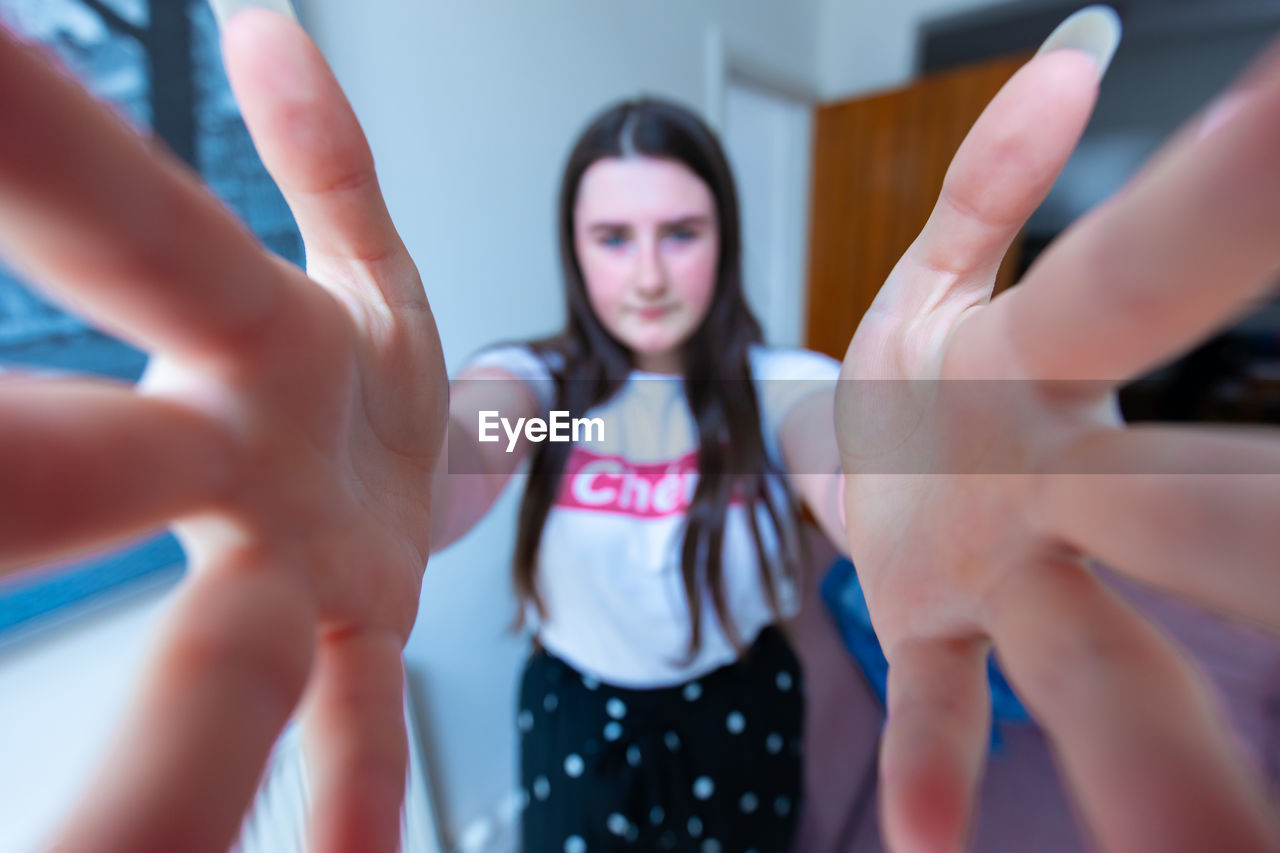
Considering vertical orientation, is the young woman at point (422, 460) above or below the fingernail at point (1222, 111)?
below

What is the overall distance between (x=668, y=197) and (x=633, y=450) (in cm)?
28

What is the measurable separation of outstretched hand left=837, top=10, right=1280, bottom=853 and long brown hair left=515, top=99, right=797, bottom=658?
14.5 inches

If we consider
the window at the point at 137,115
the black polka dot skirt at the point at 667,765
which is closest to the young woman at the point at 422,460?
the window at the point at 137,115

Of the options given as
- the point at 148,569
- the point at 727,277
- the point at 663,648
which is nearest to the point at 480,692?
the point at 663,648

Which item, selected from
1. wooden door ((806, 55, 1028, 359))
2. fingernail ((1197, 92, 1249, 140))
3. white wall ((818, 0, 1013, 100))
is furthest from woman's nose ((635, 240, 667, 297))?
white wall ((818, 0, 1013, 100))

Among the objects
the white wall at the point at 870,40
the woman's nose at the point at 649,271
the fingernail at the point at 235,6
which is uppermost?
the white wall at the point at 870,40

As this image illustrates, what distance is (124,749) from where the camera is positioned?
9 cm

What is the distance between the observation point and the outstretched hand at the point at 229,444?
0.09m

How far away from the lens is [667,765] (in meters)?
0.62

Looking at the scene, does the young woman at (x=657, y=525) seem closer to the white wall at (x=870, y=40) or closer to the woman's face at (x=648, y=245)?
the woman's face at (x=648, y=245)

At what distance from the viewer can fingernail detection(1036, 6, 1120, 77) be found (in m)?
0.14

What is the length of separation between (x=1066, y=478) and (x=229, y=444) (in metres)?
0.21

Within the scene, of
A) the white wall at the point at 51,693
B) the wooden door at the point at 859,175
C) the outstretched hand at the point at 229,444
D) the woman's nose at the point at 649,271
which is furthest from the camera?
the woman's nose at the point at 649,271

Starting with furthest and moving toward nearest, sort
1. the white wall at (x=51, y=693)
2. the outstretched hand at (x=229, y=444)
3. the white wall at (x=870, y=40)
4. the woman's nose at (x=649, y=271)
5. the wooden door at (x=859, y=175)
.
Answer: the white wall at (x=870, y=40), the woman's nose at (x=649, y=271), the wooden door at (x=859, y=175), the white wall at (x=51, y=693), the outstretched hand at (x=229, y=444)
